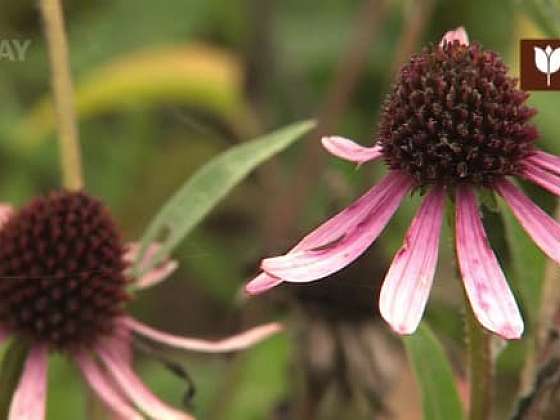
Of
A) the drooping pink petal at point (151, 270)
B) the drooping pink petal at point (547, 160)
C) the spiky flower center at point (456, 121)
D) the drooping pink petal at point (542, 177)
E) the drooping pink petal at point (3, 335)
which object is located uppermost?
the spiky flower center at point (456, 121)

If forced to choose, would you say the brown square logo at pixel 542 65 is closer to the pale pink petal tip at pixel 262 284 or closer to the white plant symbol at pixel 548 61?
the white plant symbol at pixel 548 61

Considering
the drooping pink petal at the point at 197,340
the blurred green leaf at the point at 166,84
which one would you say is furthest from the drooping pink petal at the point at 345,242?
the blurred green leaf at the point at 166,84

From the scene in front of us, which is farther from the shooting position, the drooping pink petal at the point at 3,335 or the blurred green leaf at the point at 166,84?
the blurred green leaf at the point at 166,84

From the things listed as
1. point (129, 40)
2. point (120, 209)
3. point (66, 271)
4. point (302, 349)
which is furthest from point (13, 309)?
point (129, 40)

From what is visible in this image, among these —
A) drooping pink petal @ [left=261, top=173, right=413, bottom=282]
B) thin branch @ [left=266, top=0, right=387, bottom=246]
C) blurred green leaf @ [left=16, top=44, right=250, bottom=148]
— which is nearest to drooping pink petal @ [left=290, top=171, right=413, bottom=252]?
drooping pink petal @ [left=261, top=173, right=413, bottom=282]

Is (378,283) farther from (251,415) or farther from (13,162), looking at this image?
(13,162)

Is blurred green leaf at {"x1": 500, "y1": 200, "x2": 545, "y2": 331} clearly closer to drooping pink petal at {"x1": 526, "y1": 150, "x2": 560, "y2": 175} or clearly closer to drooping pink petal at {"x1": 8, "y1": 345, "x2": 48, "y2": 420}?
drooping pink petal at {"x1": 526, "y1": 150, "x2": 560, "y2": 175}

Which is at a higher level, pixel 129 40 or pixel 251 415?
pixel 129 40
